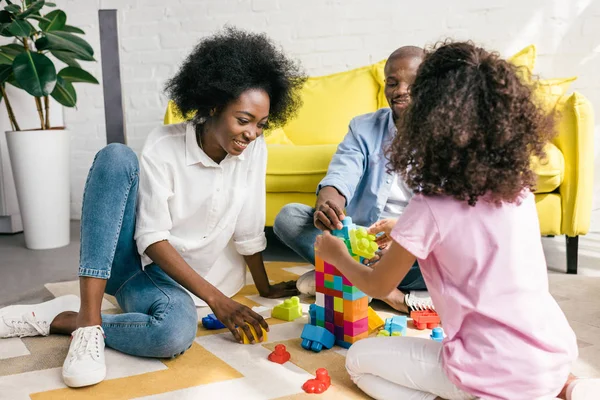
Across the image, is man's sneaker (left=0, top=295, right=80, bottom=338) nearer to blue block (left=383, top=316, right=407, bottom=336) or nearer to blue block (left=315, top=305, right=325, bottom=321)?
blue block (left=315, top=305, right=325, bottom=321)

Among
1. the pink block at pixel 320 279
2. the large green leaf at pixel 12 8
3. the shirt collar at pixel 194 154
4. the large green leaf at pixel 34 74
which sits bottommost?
the pink block at pixel 320 279

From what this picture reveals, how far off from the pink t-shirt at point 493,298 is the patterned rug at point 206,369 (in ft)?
0.96

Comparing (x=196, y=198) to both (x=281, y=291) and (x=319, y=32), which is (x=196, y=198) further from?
(x=319, y=32)

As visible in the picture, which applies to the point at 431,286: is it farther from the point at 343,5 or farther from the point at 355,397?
the point at 343,5

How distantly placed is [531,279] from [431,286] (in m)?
0.17

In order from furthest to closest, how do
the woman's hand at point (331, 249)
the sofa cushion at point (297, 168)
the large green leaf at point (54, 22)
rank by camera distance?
1. the large green leaf at point (54, 22)
2. the sofa cushion at point (297, 168)
3. the woman's hand at point (331, 249)

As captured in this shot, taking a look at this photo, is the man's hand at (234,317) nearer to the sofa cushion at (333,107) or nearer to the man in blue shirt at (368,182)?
the man in blue shirt at (368,182)

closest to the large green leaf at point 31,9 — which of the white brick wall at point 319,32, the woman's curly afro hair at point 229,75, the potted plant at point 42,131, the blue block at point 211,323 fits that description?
the potted plant at point 42,131

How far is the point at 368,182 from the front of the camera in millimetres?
1807

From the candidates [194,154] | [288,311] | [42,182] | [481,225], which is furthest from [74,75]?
[481,225]

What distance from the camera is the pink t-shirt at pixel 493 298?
94cm

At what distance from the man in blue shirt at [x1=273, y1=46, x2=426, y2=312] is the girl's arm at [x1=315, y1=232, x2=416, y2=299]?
52cm

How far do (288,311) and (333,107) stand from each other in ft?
4.67

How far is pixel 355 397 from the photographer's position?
114cm
